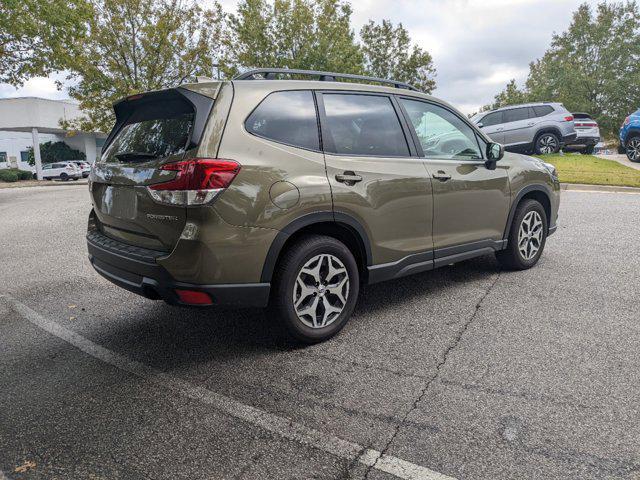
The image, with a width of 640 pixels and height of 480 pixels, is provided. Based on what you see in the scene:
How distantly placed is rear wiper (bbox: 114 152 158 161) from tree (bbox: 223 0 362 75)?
86.6ft

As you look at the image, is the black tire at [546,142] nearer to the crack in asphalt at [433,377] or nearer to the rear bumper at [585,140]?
the rear bumper at [585,140]

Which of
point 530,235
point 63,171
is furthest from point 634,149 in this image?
point 63,171

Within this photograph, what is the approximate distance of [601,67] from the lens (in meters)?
39.5

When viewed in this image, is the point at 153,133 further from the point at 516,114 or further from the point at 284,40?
the point at 284,40

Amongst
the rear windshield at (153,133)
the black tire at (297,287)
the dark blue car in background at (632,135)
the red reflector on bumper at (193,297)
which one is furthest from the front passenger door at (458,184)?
the dark blue car in background at (632,135)

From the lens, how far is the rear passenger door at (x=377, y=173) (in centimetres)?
362

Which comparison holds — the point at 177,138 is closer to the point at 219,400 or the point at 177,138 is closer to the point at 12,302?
the point at 219,400

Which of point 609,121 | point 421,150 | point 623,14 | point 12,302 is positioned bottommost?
point 12,302

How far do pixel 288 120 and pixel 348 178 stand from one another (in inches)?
23.4

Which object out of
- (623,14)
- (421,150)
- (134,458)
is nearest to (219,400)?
(134,458)

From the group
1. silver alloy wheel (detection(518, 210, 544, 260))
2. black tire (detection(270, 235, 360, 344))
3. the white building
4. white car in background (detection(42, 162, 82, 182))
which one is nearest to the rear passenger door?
black tire (detection(270, 235, 360, 344))

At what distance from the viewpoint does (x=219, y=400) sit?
282cm

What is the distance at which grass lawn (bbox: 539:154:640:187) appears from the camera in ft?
44.3

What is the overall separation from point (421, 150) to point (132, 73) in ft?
84.7
